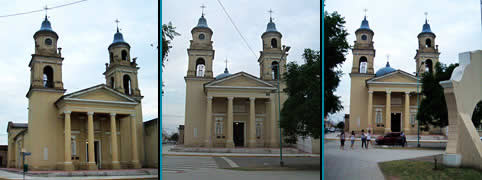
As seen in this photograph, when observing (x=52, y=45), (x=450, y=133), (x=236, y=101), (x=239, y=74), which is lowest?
(x=450, y=133)

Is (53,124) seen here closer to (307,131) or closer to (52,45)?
(52,45)

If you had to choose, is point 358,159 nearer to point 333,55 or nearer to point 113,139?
point 333,55

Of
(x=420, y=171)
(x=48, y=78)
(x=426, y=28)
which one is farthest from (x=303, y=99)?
(x=48, y=78)

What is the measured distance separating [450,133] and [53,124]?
4.45 metres

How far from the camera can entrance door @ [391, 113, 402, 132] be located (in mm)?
4914

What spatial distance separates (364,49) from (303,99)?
0.96 meters

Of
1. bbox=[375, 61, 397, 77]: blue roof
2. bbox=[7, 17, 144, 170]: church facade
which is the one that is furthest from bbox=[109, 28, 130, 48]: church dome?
bbox=[375, 61, 397, 77]: blue roof

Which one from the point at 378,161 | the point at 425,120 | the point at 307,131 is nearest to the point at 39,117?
the point at 307,131

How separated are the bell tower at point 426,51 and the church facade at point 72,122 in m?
3.46

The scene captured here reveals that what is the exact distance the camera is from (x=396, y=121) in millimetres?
4938

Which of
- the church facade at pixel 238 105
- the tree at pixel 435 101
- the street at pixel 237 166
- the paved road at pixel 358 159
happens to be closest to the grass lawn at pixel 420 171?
the paved road at pixel 358 159

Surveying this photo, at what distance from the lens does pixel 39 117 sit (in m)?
4.83

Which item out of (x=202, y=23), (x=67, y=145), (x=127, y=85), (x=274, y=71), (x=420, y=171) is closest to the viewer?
(x=420, y=171)

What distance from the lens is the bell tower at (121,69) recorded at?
16.8 feet
